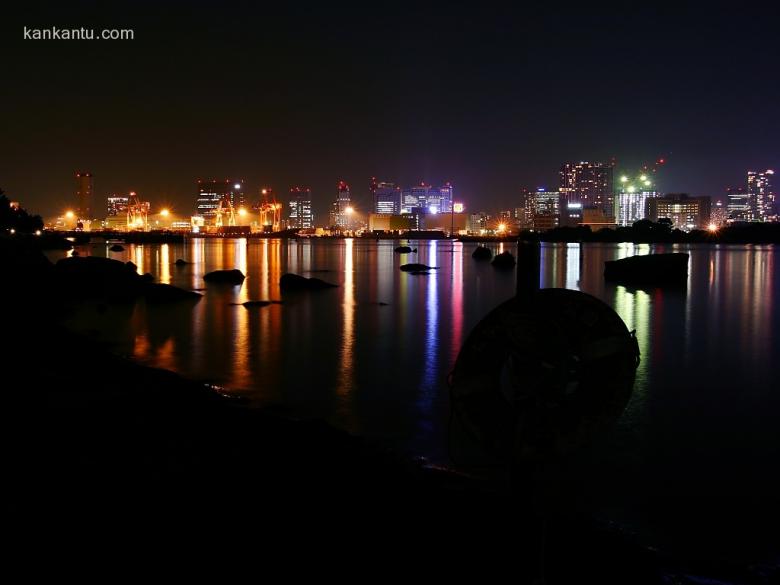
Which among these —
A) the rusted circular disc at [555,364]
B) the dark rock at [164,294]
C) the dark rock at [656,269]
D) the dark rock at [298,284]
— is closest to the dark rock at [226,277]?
the dark rock at [298,284]

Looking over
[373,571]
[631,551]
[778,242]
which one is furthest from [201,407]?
[778,242]

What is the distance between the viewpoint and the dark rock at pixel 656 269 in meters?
34.8

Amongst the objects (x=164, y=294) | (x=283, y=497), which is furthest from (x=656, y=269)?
(x=283, y=497)

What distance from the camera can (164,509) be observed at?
15.5 feet

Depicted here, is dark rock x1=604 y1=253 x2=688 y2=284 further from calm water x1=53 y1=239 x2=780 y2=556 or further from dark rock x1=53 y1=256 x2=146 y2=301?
dark rock x1=53 y1=256 x2=146 y2=301

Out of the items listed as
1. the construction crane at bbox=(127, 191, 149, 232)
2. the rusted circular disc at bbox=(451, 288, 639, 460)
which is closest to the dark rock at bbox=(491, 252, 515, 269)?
the rusted circular disc at bbox=(451, 288, 639, 460)

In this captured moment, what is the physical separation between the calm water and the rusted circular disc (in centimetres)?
272

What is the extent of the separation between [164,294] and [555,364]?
23790 mm

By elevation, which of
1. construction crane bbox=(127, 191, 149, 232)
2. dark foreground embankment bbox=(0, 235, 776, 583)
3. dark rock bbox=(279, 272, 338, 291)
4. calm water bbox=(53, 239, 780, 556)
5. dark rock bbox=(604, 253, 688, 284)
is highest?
construction crane bbox=(127, 191, 149, 232)

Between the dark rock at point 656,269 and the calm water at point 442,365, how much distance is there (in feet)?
11.5

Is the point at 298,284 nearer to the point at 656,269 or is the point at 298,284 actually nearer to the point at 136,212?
the point at 656,269

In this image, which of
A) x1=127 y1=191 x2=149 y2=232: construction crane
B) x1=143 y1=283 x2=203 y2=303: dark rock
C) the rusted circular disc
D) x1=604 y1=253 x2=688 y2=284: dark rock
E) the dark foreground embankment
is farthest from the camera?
x1=127 y1=191 x2=149 y2=232: construction crane

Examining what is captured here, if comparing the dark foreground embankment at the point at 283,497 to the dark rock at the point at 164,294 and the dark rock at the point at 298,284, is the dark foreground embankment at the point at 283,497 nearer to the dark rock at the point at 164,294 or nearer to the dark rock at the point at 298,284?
the dark rock at the point at 164,294

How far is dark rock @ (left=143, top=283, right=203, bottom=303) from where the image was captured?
25.3m
